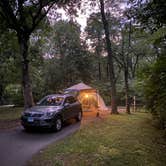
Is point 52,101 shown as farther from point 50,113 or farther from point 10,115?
point 10,115

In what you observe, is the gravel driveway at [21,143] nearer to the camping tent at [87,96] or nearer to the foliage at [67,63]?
A: the camping tent at [87,96]

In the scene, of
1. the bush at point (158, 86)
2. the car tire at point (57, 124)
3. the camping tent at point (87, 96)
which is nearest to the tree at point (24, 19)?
the car tire at point (57, 124)

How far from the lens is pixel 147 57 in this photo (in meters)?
27.5

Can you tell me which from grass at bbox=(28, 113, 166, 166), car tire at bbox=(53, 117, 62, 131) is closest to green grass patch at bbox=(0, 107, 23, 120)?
car tire at bbox=(53, 117, 62, 131)

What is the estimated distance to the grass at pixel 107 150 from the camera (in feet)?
19.2

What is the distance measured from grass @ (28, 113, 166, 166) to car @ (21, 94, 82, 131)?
169cm

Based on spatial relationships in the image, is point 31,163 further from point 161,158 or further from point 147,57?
point 147,57

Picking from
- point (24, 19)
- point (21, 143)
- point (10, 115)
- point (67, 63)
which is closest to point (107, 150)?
point (21, 143)

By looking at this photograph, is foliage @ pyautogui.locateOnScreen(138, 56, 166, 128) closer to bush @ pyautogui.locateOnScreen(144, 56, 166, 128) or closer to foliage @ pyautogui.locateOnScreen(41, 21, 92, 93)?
bush @ pyautogui.locateOnScreen(144, 56, 166, 128)

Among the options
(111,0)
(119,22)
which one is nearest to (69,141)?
(111,0)

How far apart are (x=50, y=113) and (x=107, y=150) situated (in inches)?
156

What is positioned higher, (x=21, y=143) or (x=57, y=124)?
(x=57, y=124)

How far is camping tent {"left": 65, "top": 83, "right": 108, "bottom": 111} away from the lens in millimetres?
18172

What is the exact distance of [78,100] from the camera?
14352 mm
